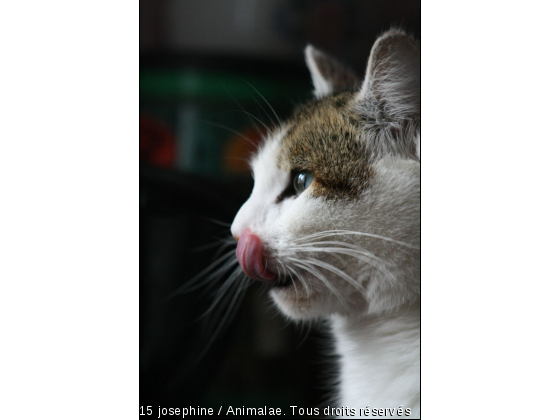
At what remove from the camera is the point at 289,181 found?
0.86 metres

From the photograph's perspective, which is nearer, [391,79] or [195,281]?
[391,79]

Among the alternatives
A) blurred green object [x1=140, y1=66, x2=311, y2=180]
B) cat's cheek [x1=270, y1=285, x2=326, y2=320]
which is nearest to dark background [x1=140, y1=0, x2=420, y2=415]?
blurred green object [x1=140, y1=66, x2=311, y2=180]

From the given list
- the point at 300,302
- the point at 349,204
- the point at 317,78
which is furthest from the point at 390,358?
the point at 317,78

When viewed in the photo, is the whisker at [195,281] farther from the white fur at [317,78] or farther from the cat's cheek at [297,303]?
the white fur at [317,78]

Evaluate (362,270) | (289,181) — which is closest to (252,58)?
(289,181)

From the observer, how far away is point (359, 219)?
2.68 ft

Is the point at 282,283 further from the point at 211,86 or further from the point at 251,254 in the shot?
the point at 211,86

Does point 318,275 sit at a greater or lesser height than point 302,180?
lesser

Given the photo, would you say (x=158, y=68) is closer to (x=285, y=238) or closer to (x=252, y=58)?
(x=252, y=58)

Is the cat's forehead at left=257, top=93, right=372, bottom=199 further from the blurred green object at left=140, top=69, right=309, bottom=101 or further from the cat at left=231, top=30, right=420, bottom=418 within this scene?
the blurred green object at left=140, top=69, right=309, bottom=101

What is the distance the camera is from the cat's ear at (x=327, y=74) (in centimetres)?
96

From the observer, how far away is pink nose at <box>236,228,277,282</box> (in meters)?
0.83

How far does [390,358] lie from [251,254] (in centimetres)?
33

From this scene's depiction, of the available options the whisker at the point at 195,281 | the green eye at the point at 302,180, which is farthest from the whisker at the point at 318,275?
the whisker at the point at 195,281
